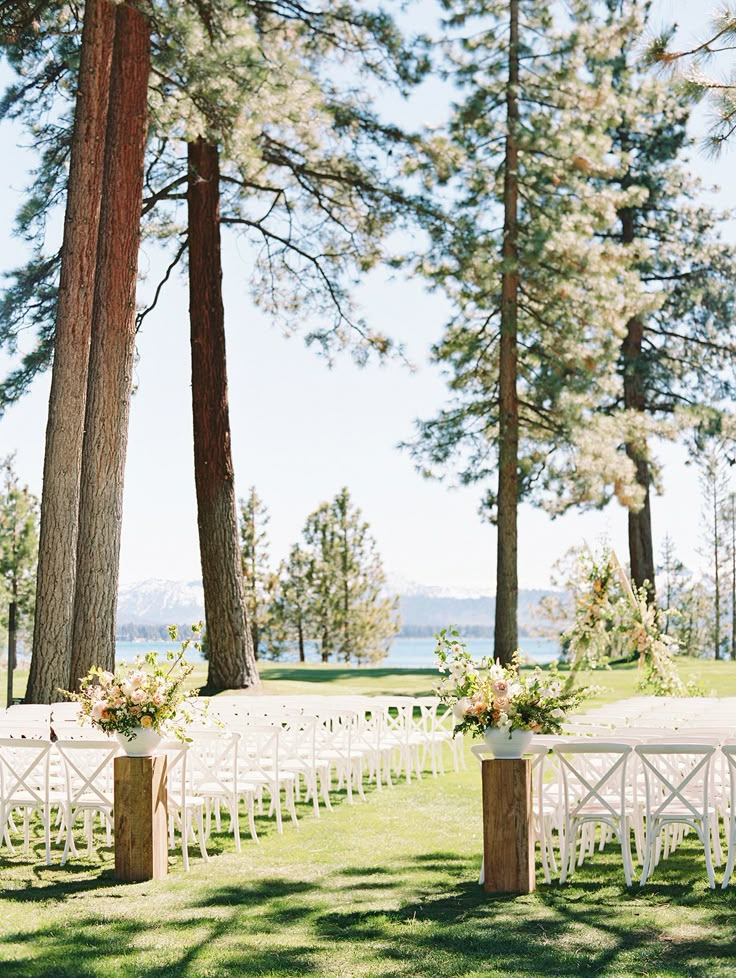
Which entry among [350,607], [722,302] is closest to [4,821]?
[722,302]

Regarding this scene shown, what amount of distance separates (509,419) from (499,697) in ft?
44.5

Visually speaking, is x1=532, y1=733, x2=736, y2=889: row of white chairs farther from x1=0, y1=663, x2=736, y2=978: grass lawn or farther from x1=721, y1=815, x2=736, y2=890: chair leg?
x1=0, y1=663, x2=736, y2=978: grass lawn

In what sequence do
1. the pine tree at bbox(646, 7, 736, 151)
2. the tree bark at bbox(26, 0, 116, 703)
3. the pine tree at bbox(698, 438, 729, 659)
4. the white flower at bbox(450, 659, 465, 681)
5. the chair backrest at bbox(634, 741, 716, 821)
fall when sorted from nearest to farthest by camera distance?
the chair backrest at bbox(634, 741, 716, 821) → the white flower at bbox(450, 659, 465, 681) → the pine tree at bbox(646, 7, 736, 151) → the tree bark at bbox(26, 0, 116, 703) → the pine tree at bbox(698, 438, 729, 659)

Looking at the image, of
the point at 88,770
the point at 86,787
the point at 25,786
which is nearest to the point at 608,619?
the point at 88,770

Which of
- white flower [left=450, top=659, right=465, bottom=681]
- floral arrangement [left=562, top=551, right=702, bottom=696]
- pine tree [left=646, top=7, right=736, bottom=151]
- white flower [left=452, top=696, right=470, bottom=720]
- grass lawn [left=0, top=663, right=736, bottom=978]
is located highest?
pine tree [left=646, top=7, right=736, bottom=151]

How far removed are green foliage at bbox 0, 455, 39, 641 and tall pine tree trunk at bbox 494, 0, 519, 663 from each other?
1327cm

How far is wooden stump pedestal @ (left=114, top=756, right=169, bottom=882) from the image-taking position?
6.52 metres

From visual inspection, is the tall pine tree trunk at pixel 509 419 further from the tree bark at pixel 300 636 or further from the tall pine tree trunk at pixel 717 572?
the tree bark at pixel 300 636

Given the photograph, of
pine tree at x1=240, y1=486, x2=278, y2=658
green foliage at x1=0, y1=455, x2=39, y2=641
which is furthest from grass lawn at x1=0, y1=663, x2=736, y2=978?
pine tree at x1=240, y1=486, x2=278, y2=658

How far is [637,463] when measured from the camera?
25.8 meters

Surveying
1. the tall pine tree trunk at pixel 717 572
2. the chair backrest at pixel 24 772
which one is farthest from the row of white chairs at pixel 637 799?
the tall pine tree trunk at pixel 717 572

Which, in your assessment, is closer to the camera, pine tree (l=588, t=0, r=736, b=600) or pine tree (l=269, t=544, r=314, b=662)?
pine tree (l=588, t=0, r=736, b=600)

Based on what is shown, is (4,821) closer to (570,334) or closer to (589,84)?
(570,334)

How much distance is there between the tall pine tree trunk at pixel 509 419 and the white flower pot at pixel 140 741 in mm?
12933
